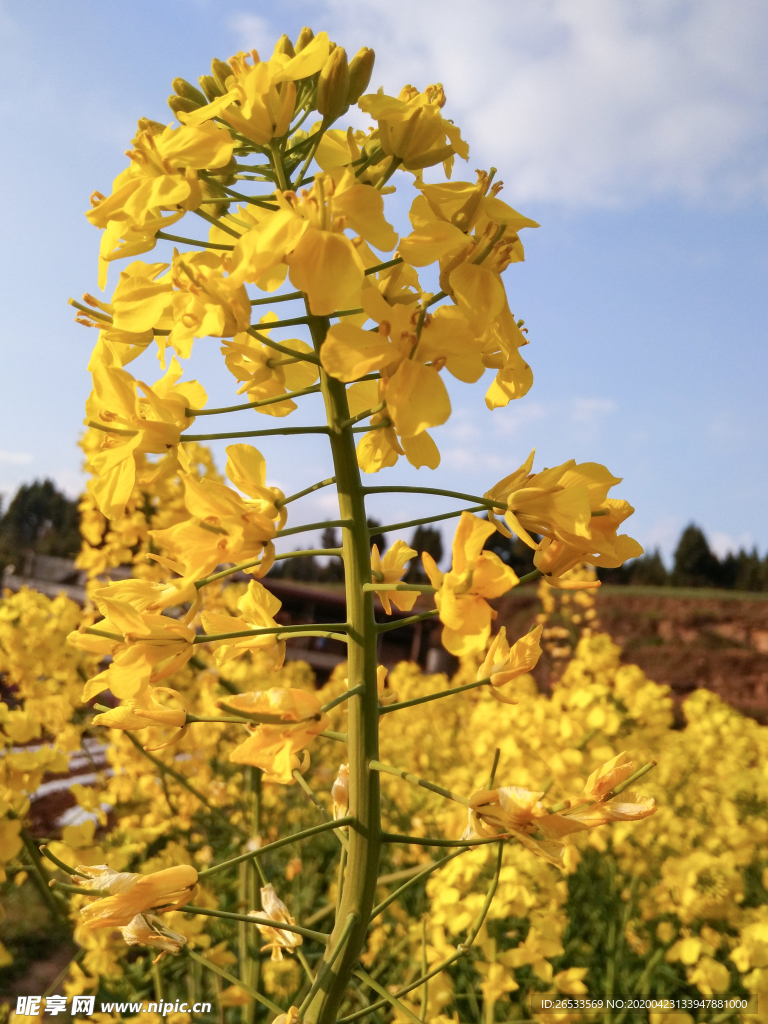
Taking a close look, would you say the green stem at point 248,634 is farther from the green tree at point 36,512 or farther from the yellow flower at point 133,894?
the green tree at point 36,512

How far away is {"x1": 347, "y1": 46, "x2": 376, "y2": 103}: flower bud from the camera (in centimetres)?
120

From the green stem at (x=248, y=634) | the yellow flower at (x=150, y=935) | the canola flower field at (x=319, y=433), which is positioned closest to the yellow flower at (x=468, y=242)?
the canola flower field at (x=319, y=433)

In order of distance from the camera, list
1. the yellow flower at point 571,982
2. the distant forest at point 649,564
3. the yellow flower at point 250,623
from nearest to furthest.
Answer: the yellow flower at point 250,623
the yellow flower at point 571,982
the distant forest at point 649,564

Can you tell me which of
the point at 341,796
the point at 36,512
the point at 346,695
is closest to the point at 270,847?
the point at 346,695

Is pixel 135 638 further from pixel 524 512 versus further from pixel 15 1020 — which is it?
pixel 15 1020

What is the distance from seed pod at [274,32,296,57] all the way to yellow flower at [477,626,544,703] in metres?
1.09

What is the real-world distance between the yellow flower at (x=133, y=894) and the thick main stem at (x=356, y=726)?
0.27 m

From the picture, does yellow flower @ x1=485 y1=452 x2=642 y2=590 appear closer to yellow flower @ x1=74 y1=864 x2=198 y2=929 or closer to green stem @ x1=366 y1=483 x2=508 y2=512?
green stem @ x1=366 y1=483 x2=508 y2=512

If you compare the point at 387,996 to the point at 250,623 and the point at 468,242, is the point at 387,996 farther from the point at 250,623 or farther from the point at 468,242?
the point at 468,242

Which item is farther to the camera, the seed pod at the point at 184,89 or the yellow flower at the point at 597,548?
the seed pod at the point at 184,89

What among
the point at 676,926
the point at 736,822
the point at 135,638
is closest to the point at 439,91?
the point at 135,638

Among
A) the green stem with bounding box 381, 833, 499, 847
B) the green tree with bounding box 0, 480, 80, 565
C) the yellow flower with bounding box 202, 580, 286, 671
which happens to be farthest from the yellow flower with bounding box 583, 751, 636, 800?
the green tree with bounding box 0, 480, 80, 565

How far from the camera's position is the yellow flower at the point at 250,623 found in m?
1.17

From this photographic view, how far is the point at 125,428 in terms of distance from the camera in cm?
117
